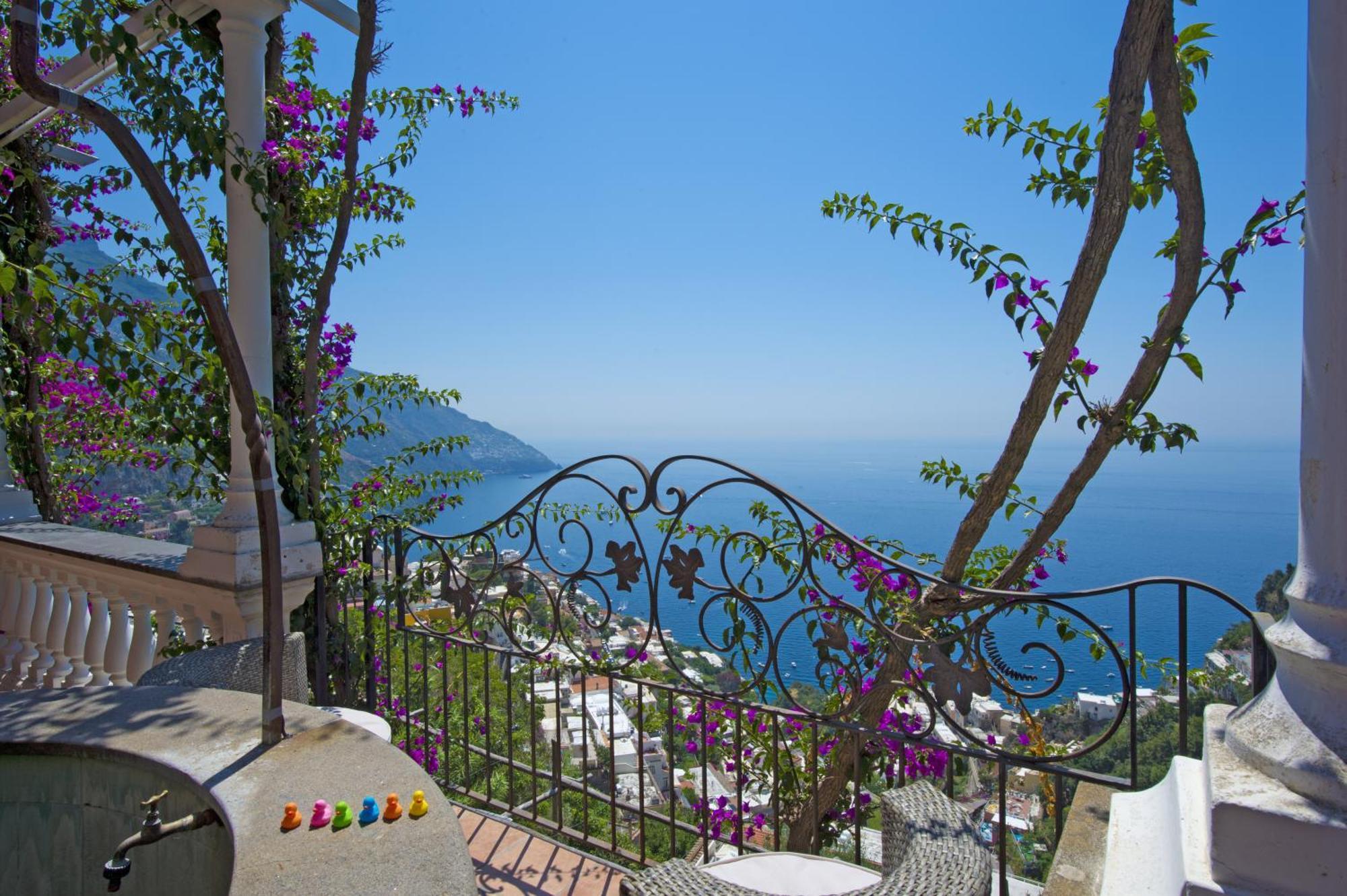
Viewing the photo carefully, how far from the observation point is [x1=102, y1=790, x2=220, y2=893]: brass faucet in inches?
38.8

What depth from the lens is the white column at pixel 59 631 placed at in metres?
2.87

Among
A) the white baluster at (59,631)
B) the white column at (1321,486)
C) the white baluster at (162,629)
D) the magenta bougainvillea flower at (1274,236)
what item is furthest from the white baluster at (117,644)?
the magenta bougainvillea flower at (1274,236)

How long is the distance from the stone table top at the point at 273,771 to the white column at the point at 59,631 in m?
1.49

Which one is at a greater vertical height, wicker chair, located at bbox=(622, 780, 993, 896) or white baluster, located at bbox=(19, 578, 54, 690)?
wicker chair, located at bbox=(622, 780, 993, 896)

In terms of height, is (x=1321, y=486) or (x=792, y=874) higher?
(x=1321, y=486)

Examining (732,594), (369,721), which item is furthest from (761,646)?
(369,721)

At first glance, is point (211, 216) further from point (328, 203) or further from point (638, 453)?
point (638, 453)

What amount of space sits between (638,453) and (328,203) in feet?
5.94

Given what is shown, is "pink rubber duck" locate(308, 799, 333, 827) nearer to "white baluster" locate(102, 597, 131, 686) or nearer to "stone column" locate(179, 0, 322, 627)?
"stone column" locate(179, 0, 322, 627)

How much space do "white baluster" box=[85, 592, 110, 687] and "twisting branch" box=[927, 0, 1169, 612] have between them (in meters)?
2.92

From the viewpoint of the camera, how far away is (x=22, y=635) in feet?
9.82

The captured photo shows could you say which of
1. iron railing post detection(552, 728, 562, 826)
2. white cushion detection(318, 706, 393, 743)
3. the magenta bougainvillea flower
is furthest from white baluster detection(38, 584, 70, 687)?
the magenta bougainvillea flower

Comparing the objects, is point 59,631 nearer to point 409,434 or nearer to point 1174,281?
point 409,434

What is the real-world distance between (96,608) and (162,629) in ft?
1.08
